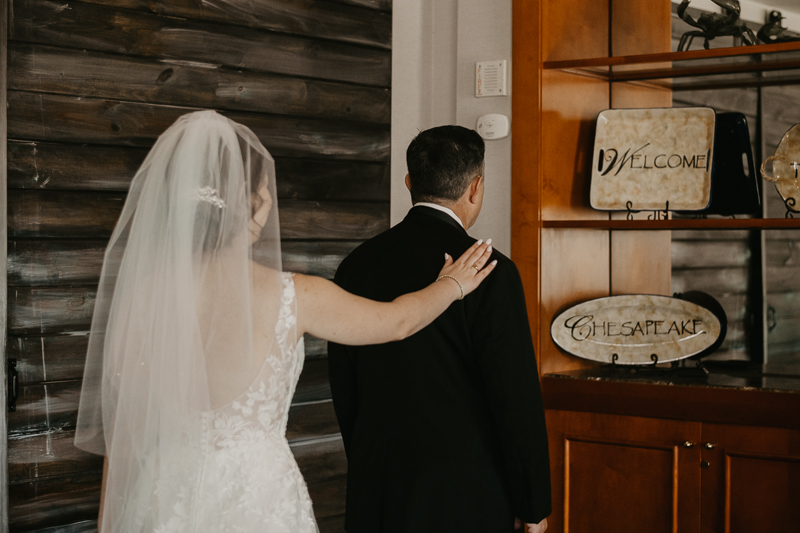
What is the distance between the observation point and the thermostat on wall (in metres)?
2.49

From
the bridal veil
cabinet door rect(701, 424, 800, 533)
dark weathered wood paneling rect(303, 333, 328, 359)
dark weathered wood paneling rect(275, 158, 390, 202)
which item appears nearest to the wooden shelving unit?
cabinet door rect(701, 424, 800, 533)

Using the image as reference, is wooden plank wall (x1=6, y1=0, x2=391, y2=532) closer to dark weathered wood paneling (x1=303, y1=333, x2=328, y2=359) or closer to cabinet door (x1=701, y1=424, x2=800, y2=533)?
dark weathered wood paneling (x1=303, y1=333, x2=328, y2=359)

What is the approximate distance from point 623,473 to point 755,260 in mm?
953

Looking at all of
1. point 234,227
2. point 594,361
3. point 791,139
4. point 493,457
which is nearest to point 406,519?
point 493,457

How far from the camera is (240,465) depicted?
56.6 inches

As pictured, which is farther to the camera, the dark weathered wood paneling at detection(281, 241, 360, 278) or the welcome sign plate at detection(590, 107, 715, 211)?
the dark weathered wood paneling at detection(281, 241, 360, 278)

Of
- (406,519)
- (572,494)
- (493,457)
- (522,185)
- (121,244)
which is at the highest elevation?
(522,185)

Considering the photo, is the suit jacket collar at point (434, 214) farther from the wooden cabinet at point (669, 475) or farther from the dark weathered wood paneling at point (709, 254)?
the dark weathered wood paneling at point (709, 254)

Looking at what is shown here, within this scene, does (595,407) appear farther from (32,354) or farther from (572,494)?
(32,354)

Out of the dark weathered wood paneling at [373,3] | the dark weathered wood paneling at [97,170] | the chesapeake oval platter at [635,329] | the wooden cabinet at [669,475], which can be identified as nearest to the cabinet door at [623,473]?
the wooden cabinet at [669,475]

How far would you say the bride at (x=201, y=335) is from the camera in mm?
1375

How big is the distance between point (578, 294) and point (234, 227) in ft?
5.07

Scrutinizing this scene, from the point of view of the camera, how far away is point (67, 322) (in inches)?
85.6

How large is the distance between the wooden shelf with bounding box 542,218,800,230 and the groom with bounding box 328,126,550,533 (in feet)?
2.24
